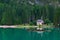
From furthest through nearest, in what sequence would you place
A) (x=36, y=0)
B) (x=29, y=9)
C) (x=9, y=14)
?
1. (x=36, y=0)
2. (x=29, y=9)
3. (x=9, y=14)

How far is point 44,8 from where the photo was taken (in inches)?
1699

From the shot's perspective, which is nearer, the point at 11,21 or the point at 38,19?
the point at 11,21

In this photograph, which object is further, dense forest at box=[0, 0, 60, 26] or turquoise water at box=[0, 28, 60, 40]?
dense forest at box=[0, 0, 60, 26]

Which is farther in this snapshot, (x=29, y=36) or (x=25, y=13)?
(x=25, y=13)

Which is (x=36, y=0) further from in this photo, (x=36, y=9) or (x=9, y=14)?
(x=9, y=14)

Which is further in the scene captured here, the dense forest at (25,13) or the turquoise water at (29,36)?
the dense forest at (25,13)

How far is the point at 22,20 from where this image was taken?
→ 41.8m

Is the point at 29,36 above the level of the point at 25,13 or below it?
below

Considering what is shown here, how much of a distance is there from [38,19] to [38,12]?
152cm

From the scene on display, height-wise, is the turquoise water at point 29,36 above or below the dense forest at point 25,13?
below

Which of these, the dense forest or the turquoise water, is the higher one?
the dense forest

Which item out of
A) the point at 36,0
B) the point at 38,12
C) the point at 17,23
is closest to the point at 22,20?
the point at 17,23

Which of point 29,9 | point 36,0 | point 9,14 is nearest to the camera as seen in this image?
point 9,14

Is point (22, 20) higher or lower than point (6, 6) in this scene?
lower
